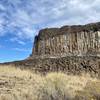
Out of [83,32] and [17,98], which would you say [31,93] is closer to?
[17,98]

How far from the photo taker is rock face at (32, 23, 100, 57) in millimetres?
40781

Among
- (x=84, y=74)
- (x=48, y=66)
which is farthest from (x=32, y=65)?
(x=84, y=74)

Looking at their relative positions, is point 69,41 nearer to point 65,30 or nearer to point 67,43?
point 67,43

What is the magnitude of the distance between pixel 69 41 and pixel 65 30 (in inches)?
80.1

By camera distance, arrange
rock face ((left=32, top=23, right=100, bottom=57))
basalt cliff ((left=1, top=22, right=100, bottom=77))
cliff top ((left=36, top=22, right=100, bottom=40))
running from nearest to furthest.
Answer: basalt cliff ((left=1, top=22, right=100, bottom=77)), rock face ((left=32, top=23, right=100, bottom=57)), cliff top ((left=36, top=22, right=100, bottom=40))

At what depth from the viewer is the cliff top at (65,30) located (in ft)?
135

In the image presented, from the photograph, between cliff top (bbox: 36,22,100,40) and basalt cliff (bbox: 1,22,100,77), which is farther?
cliff top (bbox: 36,22,100,40)

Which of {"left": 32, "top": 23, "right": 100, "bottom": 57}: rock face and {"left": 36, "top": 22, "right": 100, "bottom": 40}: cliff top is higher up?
{"left": 36, "top": 22, "right": 100, "bottom": 40}: cliff top

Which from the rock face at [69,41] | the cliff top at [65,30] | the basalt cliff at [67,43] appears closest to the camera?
the basalt cliff at [67,43]

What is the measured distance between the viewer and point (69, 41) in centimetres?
4319

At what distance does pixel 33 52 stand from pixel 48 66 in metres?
18.7

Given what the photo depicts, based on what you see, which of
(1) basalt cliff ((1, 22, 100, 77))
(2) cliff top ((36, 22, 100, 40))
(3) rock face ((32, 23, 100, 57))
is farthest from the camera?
(2) cliff top ((36, 22, 100, 40))

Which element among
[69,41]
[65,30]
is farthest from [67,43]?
[65,30]

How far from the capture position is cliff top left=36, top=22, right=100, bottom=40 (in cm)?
4106
